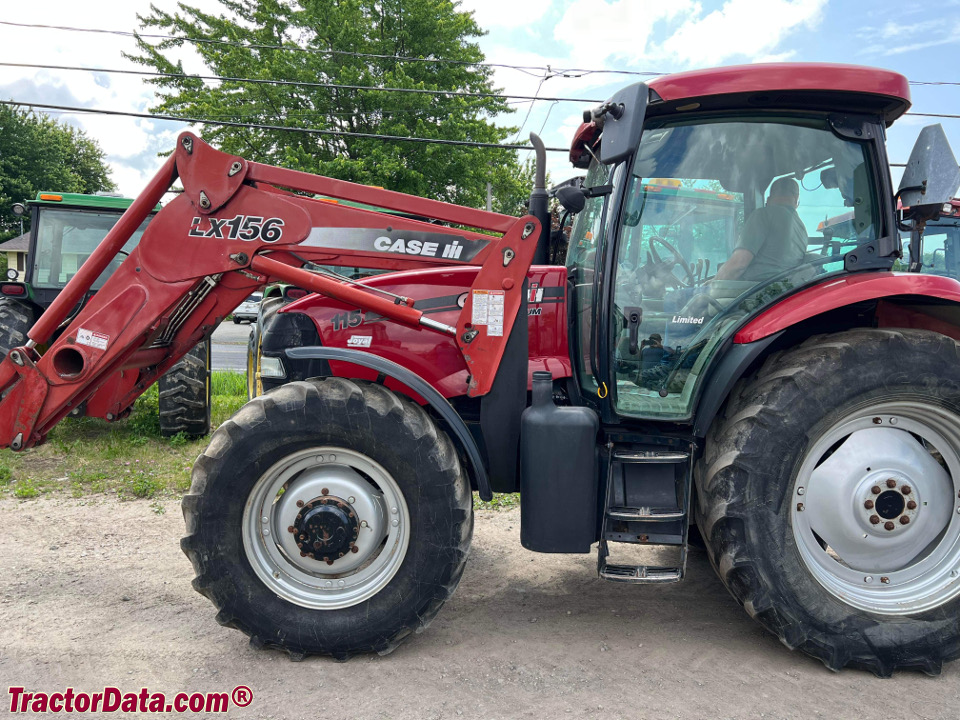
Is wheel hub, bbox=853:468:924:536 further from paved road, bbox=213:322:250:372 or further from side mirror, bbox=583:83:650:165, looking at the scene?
paved road, bbox=213:322:250:372

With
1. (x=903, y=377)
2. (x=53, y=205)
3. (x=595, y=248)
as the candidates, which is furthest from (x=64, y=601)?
(x=53, y=205)

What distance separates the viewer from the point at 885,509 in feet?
10.3

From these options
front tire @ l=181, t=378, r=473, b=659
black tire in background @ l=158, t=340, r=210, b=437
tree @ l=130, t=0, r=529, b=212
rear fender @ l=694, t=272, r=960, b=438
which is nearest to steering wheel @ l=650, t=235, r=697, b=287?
rear fender @ l=694, t=272, r=960, b=438

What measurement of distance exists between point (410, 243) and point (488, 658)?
1.97m

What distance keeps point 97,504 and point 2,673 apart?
274 cm

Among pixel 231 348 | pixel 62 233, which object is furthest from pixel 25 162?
pixel 62 233

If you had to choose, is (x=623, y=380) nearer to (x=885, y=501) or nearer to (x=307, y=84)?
(x=885, y=501)

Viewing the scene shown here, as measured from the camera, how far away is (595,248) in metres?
3.41

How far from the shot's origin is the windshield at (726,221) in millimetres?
3215

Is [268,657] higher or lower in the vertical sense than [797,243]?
lower

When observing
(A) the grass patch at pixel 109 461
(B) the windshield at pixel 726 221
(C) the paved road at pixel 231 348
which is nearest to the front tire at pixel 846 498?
(B) the windshield at pixel 726 221

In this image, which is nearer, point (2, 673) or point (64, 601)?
point (2, 673)

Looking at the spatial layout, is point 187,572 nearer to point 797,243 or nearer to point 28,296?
point 797,243

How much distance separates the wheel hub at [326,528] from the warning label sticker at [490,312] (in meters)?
1.03
